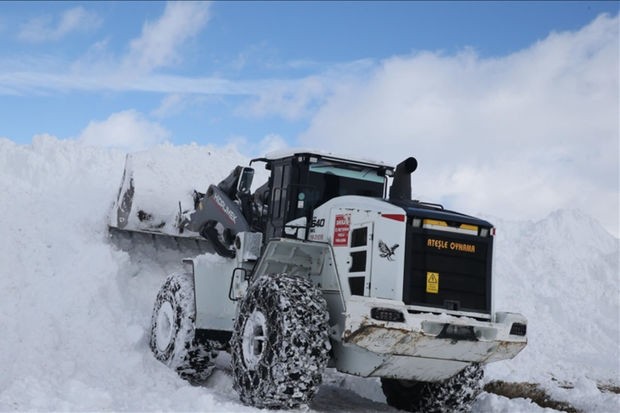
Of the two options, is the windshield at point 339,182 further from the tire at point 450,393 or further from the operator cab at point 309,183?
the tire at point 450,393

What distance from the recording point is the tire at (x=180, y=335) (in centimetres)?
993

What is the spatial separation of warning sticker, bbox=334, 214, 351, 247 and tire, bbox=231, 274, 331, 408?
22.0 inches

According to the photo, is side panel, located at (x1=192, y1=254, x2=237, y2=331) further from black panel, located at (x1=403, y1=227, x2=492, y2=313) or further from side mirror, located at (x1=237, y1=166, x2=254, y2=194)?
black panel, located at (x1=403, y1=227, x2=492, y2=313)

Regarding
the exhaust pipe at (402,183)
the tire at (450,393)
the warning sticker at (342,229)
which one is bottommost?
the tire at (450,393)

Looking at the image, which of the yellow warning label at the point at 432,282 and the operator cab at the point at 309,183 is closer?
the yellow warning label at the point at 432,282

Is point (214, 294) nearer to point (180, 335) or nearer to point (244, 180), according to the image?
point (180, 335)

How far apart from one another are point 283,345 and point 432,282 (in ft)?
5.36

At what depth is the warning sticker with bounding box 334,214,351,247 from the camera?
27.3 feet

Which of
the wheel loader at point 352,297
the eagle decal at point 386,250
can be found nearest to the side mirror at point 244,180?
the wheel loader at point 352,297

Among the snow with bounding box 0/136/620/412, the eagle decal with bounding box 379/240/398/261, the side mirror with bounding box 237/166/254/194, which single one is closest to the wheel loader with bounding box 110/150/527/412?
the eagle decal with bounding box 379/240/398/261

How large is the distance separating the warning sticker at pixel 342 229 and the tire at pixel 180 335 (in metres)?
2.57

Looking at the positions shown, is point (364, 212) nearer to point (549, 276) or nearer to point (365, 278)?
point (365, 278)

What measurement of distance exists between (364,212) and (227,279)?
271cm

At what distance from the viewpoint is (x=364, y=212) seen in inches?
322
